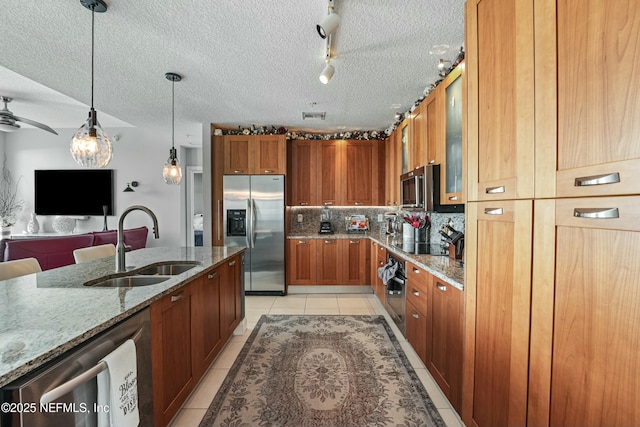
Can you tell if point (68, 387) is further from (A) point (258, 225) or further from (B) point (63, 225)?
(B) point (63, 225)

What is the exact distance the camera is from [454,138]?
2193 mm

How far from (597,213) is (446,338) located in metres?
1.27

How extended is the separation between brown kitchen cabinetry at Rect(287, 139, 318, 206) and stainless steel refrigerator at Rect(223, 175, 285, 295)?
1.24 feet

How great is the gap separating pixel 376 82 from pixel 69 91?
330 cm

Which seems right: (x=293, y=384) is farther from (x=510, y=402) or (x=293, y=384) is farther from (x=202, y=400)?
(x=510, y=402)

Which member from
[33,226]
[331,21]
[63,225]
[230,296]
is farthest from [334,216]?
[33,226]

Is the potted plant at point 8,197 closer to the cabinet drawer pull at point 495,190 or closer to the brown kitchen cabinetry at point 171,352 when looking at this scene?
the brown kitchen cabinetry at point 171,352

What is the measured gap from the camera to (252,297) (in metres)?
4.25

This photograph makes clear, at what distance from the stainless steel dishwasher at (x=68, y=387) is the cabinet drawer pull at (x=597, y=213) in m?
1.62

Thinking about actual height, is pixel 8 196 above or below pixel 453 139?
below

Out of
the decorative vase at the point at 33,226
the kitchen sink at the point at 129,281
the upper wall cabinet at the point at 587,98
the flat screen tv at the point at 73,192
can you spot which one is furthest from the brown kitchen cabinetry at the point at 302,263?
the decorative vase at the point at 33,226

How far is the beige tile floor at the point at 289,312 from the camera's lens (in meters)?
1.77

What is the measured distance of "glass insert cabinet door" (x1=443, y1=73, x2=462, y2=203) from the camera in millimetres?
2100

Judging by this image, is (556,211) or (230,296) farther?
(230,296)
